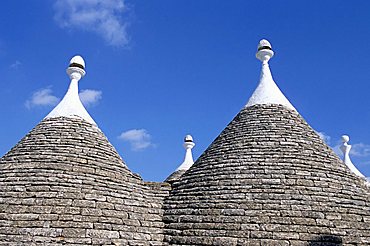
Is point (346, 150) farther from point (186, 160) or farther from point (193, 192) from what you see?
point (193, 192)

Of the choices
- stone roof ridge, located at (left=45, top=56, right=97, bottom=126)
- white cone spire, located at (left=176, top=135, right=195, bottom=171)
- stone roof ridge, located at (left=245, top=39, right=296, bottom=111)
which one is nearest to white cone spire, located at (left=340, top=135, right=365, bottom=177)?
white cone spire, located at (left=176, top=135, right=195, bottom=171)

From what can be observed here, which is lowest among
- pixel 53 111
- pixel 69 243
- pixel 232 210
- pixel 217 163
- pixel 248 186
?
A: pixel 69 243

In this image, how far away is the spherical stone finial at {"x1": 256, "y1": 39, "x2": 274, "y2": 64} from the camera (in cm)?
1037

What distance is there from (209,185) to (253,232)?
1448 millimetres

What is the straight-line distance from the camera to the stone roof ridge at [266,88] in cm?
964

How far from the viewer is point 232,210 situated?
7.34 metres

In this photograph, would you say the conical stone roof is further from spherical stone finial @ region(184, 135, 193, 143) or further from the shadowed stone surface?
spherical stone finial @ region(184, 135, 193, 143)

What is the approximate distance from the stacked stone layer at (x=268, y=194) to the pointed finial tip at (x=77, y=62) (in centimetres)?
354

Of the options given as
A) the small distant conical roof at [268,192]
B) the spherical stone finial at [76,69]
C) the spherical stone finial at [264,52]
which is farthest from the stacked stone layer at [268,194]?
the spherical stone finial at [76,69]

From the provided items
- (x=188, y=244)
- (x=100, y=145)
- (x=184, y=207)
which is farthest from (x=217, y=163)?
(x=100, y=145)

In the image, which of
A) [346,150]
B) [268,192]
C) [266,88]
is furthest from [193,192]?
[346,150]

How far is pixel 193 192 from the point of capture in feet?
26.8

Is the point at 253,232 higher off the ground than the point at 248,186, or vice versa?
the point at 248,186

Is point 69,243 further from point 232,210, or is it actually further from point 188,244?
point 232,210
